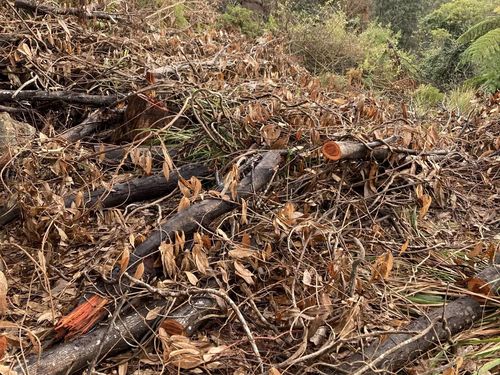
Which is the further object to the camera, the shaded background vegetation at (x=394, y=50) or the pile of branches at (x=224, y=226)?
the shaded background vegetation at (x=394, y=50)

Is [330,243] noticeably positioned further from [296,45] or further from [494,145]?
[296,45]

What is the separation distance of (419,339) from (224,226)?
3.33 ft

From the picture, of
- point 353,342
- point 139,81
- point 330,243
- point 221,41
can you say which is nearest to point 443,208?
point 330,243

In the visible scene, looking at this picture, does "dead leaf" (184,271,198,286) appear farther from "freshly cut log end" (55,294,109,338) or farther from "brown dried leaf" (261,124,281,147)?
"brown dried leaf" (261,124,281,147)

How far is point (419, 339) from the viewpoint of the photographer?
178cm

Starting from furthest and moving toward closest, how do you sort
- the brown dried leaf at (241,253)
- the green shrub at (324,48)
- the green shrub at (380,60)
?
the green shrub at (324,48), the green shrub at (380,60), the brown dried leaf at (241,253)

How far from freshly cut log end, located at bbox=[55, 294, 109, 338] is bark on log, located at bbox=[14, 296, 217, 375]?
32 mm

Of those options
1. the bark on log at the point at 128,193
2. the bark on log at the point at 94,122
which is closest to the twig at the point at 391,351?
the bark on log at the point at 128,193

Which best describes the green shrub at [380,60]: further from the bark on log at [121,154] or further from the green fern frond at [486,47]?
the bark on log at [121,154]

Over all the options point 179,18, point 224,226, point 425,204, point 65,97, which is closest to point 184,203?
point 224,226

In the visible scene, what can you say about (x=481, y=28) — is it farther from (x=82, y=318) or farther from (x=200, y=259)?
(x=82, y=318)

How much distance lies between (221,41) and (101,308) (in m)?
4.30

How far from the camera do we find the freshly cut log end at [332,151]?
97.4 inches

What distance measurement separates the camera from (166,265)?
6.53ft
